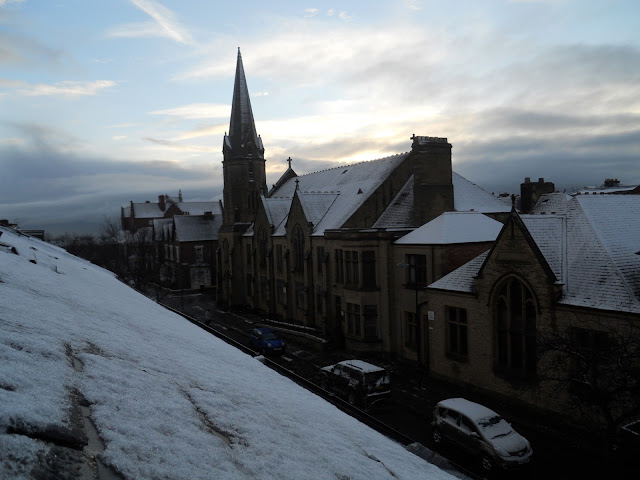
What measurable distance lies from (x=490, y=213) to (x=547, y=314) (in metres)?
18.0

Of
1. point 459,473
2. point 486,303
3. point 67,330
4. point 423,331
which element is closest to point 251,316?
point 423,331

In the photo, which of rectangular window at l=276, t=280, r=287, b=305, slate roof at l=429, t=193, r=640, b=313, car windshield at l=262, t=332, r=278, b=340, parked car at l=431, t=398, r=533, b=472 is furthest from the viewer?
rectangular window at l=276, t=280, r=287, b=305

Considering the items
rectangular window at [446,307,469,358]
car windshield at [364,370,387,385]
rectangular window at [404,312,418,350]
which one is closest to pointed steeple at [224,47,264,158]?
rectangular window at [404,312,418,350]

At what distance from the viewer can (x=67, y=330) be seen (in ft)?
17.8

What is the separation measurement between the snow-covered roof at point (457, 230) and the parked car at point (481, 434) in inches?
440

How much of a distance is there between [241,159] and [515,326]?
40824 millimetres

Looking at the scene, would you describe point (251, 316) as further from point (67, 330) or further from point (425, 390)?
point (67, 330)

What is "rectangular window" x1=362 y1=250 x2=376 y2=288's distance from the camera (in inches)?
1243

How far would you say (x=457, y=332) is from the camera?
24438 mm

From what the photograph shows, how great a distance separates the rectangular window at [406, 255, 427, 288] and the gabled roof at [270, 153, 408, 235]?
27.0ft

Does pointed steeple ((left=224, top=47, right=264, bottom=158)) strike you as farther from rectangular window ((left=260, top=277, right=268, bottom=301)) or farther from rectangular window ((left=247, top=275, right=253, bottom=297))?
rectangular window ((left=260, top=277, right=268, bottom=301))

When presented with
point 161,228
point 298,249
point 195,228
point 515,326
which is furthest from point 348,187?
point 161,228

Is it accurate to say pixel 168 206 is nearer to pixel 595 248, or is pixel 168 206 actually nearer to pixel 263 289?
pixel 263 289

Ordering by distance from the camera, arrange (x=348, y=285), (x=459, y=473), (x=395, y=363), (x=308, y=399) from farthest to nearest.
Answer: (x=348, y=285)
(x=395, y=363)
(x=459, y=473)
(x=308, y=399)
